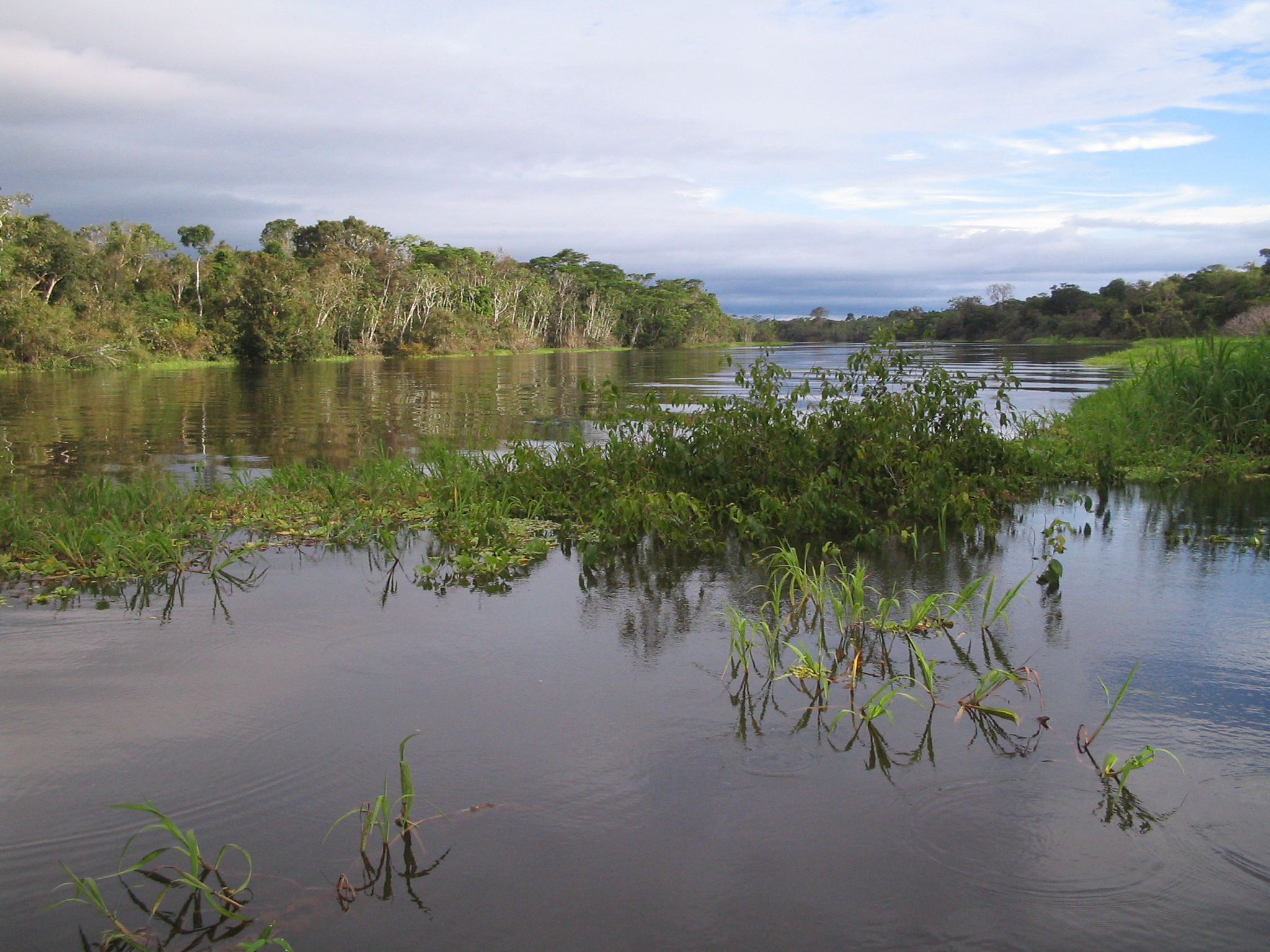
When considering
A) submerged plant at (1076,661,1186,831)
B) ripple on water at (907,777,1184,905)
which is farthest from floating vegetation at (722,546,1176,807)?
ripple on water at (907,777,1184,905)

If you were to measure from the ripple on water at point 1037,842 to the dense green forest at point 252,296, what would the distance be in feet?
130

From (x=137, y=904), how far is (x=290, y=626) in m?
2.47

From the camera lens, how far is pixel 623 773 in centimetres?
338

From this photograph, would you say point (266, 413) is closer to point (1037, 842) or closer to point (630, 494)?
point (630, 494)

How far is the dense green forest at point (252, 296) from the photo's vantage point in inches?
1478

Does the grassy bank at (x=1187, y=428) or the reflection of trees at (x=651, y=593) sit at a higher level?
the grassy bank at (x=1187, y=428)

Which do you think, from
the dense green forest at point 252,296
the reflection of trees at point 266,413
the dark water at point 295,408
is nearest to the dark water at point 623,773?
the reflection of trees at point 266,413

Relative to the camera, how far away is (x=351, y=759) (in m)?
3.50

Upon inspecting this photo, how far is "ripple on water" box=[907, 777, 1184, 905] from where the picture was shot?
2730 millimetres

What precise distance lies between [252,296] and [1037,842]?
49515 millimetres

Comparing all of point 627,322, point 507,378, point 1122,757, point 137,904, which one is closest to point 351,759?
point 137,904

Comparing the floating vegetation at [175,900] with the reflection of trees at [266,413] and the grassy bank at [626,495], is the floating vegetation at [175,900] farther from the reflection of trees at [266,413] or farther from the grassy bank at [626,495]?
the reflection of trees at [266,413]

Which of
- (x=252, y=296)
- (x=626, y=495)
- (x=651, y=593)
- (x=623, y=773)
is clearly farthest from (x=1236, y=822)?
(x=252, y=296)

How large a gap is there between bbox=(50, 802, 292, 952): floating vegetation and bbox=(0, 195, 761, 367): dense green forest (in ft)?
126
